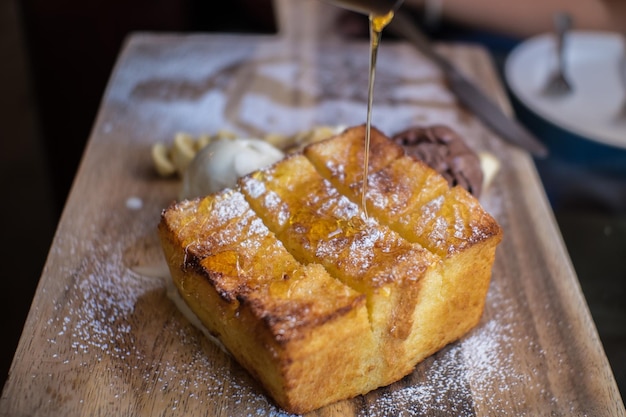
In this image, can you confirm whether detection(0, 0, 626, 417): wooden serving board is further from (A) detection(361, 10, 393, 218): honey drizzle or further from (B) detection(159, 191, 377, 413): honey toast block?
(A) detection(361, 10, 393, 218): honey drizzle

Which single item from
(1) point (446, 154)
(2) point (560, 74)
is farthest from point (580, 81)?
(1) point (446, 154)

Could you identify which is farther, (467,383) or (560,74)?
(560,74)

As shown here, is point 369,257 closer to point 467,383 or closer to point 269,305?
point 269,305

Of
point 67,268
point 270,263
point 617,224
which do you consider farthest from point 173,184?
point 617,224

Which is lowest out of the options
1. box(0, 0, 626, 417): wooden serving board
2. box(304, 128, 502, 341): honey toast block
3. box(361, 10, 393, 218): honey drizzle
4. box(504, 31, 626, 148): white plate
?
box(0, 0, 626, 417): wooden serving board

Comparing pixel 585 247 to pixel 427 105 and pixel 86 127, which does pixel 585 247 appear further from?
pixel 86 127

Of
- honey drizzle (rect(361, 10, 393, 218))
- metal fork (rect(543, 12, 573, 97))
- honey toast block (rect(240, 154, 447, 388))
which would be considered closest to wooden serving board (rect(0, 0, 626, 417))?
honey toast block (rect(240, 154, 447, 388))
